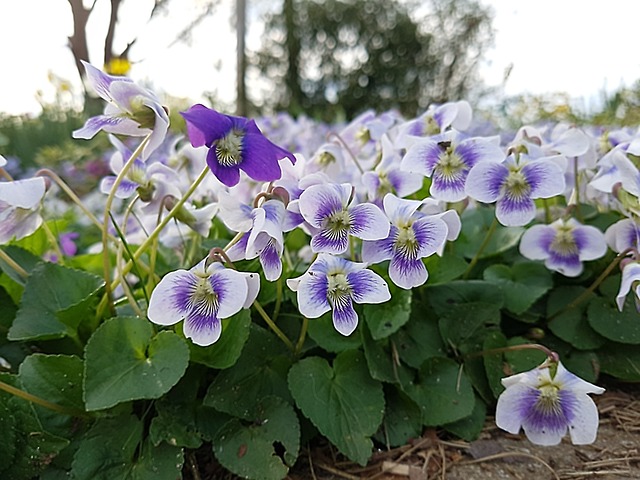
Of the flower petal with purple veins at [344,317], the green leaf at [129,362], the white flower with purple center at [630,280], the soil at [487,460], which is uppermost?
the flower petal with purple veins at [344,317]

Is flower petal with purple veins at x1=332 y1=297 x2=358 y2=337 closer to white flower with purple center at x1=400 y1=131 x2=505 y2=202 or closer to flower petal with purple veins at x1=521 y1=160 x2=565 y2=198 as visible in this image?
white flower with purple center at x1=400 y1=131 x2=505 y2=202

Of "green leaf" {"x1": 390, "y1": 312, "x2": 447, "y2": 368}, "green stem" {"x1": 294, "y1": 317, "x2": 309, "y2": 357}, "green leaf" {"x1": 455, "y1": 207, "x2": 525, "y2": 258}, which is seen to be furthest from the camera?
"green leaf" {"x1": 455, "y1": 207, "x2": 525, "y2": 258}

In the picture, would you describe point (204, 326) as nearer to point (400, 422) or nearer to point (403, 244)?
point (403, 244)

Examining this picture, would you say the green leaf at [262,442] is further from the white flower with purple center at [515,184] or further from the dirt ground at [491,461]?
the white flower with purple center at [515,184]

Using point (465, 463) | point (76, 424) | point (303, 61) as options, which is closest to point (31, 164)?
point (76, 424)

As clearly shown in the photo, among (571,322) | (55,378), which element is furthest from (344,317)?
(571,322)

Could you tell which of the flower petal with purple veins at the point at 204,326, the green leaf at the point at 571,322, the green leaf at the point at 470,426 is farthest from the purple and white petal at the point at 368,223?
the green leaf at the point at 571,322

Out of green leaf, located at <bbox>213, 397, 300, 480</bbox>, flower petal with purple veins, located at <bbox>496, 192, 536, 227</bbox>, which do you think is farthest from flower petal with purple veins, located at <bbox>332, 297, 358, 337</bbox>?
flower petal with purple veins, located at <bbox>496, 192, 536, 227</bbox>

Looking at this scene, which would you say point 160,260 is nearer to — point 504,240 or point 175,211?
point 175,211

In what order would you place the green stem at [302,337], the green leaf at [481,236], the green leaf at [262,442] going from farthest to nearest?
the green leaf at [481,236], the green stem at [302,337], the green leaf at [262,442]
